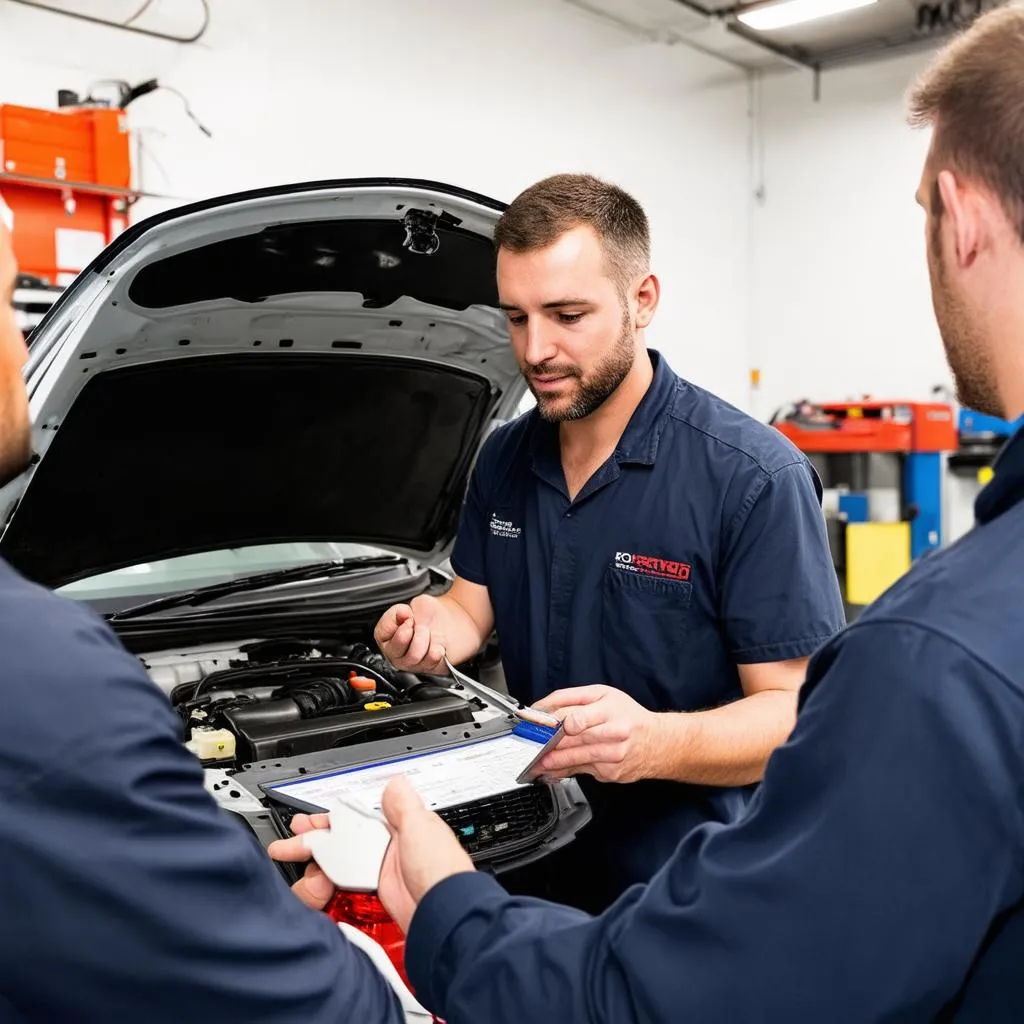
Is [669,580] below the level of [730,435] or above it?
below

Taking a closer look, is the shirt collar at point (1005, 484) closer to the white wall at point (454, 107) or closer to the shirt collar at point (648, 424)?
the shirt collar at point (648, 424)

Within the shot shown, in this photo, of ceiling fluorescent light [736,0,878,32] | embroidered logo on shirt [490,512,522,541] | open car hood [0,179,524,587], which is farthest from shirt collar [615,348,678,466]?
ceiling fluorescent light [736,0,878,32]

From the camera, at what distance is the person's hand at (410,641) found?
1894mm

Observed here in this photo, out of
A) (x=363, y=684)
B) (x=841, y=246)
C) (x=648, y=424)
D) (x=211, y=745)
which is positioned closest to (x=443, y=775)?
(x=211, y=745)

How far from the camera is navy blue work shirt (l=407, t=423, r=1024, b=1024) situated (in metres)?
0.68

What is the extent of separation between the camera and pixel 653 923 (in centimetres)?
83

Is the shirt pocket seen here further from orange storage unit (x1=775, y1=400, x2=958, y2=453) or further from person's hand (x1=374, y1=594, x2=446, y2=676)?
Result: orange storage unit (x1=775, y1=400, x2=958, y2=453)

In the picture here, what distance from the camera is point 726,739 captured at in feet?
5.15

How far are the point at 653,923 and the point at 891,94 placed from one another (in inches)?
293

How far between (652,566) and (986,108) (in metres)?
1.02

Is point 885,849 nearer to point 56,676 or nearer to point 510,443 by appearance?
point 56,676

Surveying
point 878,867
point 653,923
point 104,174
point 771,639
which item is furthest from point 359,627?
point 104,174

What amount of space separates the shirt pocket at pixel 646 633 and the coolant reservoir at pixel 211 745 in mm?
643

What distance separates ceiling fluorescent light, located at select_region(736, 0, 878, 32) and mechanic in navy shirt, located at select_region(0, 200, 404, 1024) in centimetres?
605
